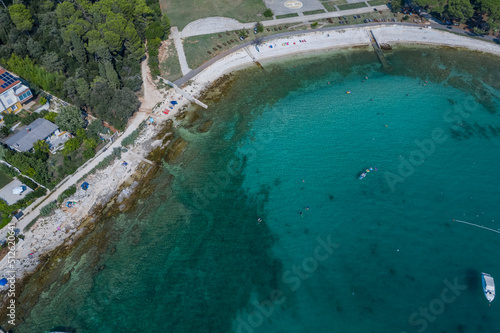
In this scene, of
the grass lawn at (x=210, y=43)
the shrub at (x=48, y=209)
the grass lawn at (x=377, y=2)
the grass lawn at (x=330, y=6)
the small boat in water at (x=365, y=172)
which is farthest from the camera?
the grass lawn at (x=377, y=2)

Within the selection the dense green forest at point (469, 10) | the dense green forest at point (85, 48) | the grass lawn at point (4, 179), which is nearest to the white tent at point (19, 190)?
the grass lawn at point (4, 179)

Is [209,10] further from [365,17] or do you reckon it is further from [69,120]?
[69,120]

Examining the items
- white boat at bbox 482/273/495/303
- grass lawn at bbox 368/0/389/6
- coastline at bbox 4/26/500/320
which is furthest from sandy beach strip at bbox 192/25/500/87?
white boat at bbox 482/273/495/303

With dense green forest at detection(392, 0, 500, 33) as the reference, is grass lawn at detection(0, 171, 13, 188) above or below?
below

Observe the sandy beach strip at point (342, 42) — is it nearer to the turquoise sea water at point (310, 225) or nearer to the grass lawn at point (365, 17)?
the grass lawn at point (365, 17)

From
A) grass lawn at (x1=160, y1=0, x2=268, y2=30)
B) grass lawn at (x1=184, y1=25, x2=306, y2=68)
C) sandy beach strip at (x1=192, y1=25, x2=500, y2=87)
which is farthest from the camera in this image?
grass lawn at (x1=160, y1=0, x2=268, y2=30)

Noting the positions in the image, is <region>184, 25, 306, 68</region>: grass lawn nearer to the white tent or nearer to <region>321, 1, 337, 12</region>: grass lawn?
<region>321, 1, 337, 12</region>: grass lawn

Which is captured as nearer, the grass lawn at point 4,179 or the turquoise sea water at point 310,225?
the turquoise sea water at point 310,225
